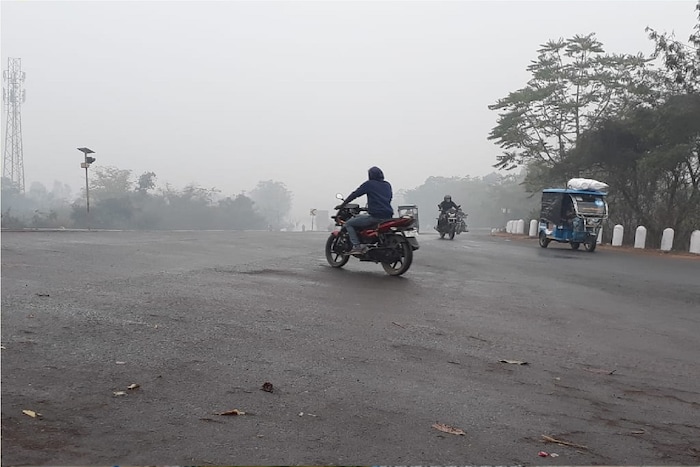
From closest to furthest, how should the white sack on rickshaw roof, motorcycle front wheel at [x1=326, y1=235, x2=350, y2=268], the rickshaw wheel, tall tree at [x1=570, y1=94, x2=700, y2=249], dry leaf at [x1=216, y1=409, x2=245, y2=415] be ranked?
dry leaf at [x1=216, y1=409, x2=245, y2=415], motorcycle front wheel at [x1=326, y1=235, x2=350, y2=268], the rickshaw wheel, the white sack on rickshaw roof, tall tree at [x1=570, y1=94, x2=700, y2=249]

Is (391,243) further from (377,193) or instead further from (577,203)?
(577,203)

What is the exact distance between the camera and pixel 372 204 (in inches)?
448

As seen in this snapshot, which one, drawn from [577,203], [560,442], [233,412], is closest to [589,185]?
[577,203]

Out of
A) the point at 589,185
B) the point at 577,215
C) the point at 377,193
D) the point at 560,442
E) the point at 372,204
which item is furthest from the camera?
the point at 589,185

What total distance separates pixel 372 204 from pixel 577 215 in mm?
13165

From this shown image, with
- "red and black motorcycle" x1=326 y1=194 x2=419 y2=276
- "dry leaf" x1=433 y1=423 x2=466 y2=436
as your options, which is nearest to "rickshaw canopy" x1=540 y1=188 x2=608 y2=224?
"red and black motorcycle" x1=326 y1=194 x2=419 y2=276

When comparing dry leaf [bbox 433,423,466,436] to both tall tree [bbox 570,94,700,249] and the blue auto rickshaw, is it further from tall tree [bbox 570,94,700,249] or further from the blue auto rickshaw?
tall tree [bbox 570,94,700,249]

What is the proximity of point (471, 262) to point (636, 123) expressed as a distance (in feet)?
49.0

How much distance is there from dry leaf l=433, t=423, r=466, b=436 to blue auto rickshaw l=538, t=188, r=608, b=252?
19978 mm

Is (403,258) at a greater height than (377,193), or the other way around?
(377,193)

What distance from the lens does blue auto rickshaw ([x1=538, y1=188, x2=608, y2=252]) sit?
22.3 m

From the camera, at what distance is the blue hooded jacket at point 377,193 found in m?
11.2

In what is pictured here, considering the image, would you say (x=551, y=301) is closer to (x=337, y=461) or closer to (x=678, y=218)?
(x=337, y=461)

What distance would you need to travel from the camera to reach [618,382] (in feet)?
16.2
